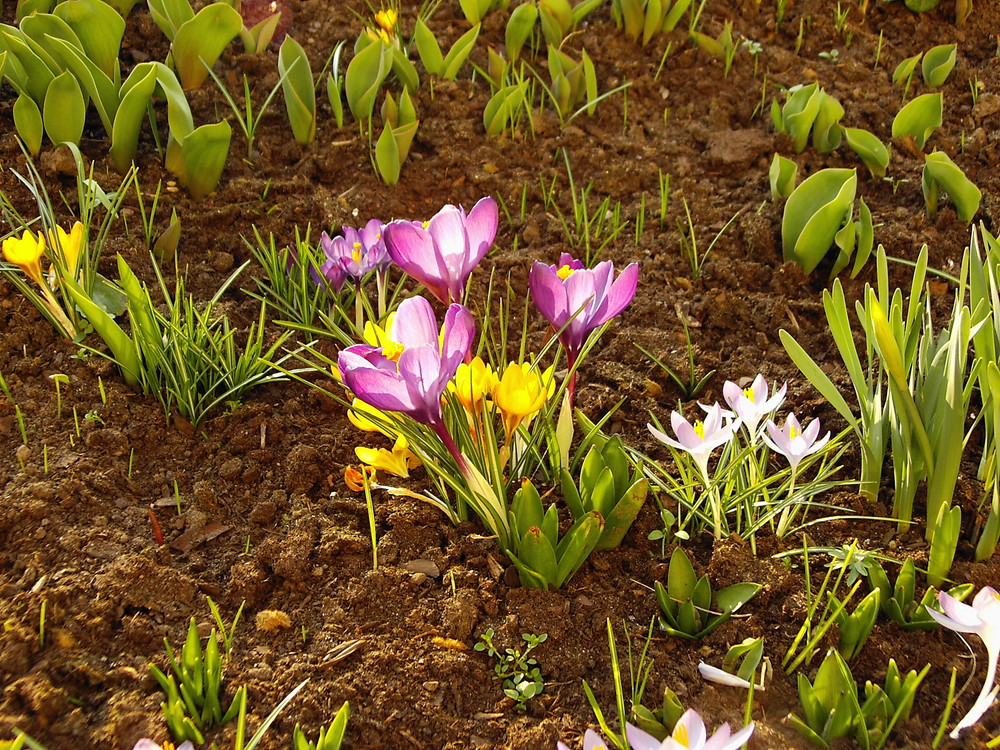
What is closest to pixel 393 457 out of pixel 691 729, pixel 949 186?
pixel 691 729

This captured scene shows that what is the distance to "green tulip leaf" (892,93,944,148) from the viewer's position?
7.47ft

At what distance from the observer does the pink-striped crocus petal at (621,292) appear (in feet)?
4.15

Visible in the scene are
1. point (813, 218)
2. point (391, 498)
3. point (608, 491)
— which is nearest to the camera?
point (608, 491)

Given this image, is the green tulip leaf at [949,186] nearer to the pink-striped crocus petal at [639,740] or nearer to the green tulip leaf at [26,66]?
the pink-striped crocus petal at [639,740]

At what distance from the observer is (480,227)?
1.28 meters

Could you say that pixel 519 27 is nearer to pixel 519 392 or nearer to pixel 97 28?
pixel 97 28

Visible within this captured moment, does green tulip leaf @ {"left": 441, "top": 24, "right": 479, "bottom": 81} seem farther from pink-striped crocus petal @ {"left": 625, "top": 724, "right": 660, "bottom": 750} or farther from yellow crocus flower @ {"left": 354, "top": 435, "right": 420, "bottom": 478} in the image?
pink-striped crocus petal @ {"left": 625, "top": 724, "right": 660, "bottom": 750}

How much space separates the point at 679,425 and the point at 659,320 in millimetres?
656

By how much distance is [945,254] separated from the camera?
2.04 m

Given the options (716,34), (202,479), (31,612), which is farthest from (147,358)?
(716,34)

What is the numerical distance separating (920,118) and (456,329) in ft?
5.94

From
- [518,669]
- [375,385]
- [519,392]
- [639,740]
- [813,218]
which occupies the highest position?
[375,385]

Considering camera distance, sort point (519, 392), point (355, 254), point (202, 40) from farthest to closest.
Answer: point (202, 40), point (355, 254), point (519, 392)

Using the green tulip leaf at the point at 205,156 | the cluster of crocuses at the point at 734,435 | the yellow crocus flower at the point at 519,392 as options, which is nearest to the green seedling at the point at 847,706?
the cluster of crocuses at the point at 734,435
